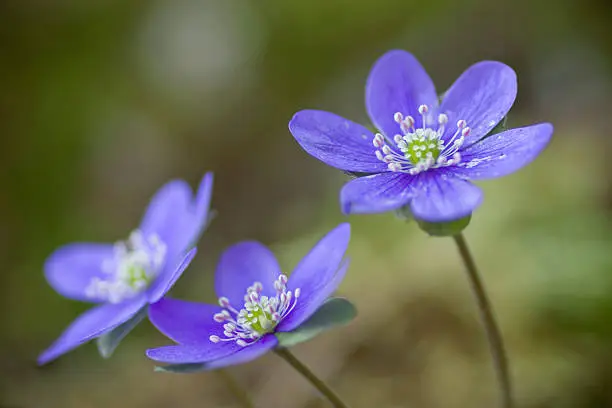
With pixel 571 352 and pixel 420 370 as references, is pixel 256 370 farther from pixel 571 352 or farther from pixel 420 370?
pixel 571 352

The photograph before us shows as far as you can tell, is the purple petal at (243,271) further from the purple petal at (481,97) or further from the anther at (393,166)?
the purple petal at (481,97)

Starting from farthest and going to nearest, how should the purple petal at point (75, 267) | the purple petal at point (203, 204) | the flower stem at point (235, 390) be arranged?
1. the purple petal at point (75, 267)
2. the flower stem at point (235, 390)
3. the purple petal at point (203, 204)

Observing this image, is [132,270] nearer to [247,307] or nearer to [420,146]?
[247,307]

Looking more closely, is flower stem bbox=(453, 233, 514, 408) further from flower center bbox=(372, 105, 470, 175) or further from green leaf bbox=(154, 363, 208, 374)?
green leaf bbox=(154, 363, 208, 374)

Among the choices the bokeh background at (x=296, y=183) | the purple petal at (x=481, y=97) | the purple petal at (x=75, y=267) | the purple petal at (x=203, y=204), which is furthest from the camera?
the bokeh background at (x=296, y=183)

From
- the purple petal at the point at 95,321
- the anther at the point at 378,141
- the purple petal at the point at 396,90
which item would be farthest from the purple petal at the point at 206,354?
the purple petal at the point at 396,90

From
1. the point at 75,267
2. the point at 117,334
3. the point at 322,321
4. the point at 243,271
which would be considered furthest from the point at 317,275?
the point at 75,267
